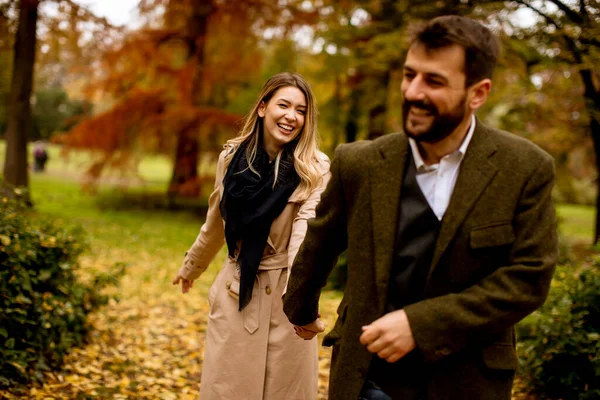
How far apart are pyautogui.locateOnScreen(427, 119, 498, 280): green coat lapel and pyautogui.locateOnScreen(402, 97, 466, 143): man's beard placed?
4.2 inches

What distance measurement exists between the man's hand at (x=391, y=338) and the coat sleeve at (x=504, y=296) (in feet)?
0.08

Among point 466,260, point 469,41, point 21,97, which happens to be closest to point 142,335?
point 466,260

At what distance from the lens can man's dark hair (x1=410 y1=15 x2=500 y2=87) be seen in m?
1.66

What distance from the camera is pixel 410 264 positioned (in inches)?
70.3

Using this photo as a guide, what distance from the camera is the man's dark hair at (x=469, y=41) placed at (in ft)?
5.44

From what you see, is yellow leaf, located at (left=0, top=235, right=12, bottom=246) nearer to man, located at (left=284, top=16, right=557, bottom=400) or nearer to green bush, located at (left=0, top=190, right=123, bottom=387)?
green bush, located at (left=0, top=190, right=123, bottom=387)

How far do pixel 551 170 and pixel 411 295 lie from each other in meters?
0.58

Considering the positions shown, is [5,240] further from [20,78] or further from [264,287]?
[20,78]

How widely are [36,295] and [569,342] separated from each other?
391 centimetres

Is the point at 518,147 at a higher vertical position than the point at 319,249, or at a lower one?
higher

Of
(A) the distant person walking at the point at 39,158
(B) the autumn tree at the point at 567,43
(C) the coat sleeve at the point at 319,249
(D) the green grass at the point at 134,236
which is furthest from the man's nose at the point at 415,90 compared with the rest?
(A) the distant person walking at the point at 39,158

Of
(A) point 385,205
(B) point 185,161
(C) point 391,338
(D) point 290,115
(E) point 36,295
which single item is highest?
(D) point 290,115

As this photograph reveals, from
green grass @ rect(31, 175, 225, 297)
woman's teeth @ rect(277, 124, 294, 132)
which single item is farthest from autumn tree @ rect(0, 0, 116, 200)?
woman's teeth @ rect(277, 124, 294, 132)

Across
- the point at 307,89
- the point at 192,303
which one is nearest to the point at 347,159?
the point at 307,89
